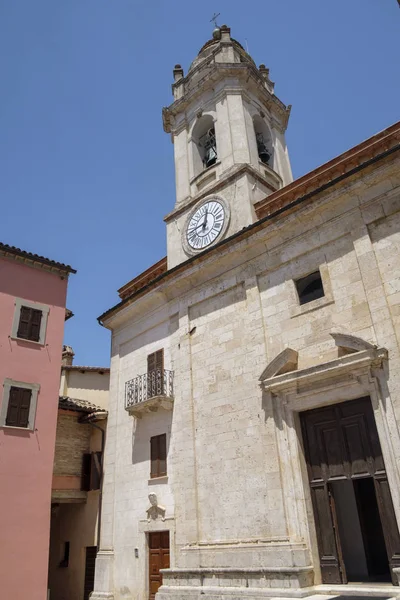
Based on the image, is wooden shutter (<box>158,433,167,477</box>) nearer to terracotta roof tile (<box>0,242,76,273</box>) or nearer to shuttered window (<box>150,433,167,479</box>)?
shuttered window (<box>150,433,167,479</box>)

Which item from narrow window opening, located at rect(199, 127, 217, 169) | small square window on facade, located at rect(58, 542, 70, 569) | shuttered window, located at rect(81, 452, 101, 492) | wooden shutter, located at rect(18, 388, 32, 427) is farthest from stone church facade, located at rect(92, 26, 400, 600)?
small square window on facade, located at rect(58, 542, 70, 569)

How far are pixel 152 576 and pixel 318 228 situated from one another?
10.8m

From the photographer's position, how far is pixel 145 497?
14.4 metres

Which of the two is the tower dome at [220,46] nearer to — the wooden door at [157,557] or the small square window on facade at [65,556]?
the wooden door at [157,557]

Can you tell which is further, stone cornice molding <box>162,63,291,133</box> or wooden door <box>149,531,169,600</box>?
stone cornice molding <box>162,63,291,133</box>

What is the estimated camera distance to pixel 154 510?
13.8 m

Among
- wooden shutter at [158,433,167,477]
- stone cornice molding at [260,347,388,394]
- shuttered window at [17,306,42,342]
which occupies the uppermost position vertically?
shuttered window at [17,306,42,342]

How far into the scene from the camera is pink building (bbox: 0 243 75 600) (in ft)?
45.7

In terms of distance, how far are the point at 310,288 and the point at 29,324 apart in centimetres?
996

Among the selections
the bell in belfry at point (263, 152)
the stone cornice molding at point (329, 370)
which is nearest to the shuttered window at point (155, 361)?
the stone cornice molding at point (329, 370)

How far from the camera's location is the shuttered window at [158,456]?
1428 centimetres

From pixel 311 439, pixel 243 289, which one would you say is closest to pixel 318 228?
pixel 243 289

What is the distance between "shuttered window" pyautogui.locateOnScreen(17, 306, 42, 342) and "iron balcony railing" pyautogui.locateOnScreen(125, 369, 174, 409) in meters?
3.79

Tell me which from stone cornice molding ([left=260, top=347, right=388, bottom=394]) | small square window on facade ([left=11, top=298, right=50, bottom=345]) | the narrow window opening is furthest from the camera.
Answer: the narrow window opening
